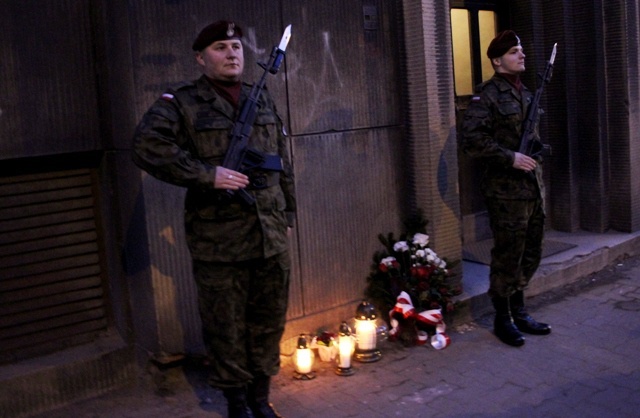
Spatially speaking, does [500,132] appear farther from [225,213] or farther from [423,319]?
[225,213]

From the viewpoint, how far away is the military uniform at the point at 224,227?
11.4 feet

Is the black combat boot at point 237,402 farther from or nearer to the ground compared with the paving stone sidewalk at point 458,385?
farther from the ground

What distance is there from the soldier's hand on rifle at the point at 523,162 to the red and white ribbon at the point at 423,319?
113 cm

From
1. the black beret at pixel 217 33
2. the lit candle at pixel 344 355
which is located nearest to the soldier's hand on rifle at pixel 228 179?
the black beret at pixel 217 33

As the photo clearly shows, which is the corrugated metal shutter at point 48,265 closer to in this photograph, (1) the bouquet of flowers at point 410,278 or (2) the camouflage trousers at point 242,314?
(2) the camouflage trousers at point 242,314

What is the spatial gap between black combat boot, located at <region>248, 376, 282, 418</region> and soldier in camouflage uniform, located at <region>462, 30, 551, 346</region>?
79.6 inches

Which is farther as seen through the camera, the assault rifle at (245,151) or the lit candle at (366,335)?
the lit candle at (366,335)

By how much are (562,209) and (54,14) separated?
5536mm

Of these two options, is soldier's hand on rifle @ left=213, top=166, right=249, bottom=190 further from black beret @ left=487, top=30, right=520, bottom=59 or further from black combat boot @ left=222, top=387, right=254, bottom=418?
black beret @ left=487, top=30, right=520, bottom=59

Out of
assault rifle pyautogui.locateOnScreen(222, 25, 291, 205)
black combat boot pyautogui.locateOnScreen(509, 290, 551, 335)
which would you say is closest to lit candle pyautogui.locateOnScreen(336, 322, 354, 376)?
black combat boot pyautogui.locateOnScreen(509, 290, 551, 335)

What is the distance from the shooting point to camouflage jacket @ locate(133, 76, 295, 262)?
3.40 m

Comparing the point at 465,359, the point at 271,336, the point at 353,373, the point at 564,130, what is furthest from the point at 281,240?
the point at 564,130

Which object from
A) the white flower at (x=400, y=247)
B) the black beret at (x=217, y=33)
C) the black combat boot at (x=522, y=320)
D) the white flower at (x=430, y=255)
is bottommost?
the black combat boot at (x=522, y=320)

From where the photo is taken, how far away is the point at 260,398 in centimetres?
380
